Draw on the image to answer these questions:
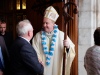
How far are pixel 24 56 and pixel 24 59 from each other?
1.2 inches

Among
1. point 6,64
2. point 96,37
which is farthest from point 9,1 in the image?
point 96,37

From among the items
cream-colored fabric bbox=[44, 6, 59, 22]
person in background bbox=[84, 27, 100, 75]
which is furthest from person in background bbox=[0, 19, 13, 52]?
person in background bbox=[84, 27, 100, 75]

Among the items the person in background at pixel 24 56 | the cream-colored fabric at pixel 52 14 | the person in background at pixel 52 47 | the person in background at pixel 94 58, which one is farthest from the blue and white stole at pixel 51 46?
the person in background at pixel 94 58

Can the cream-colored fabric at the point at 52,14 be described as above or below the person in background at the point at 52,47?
above

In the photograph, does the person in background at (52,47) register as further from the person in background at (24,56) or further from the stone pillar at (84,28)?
the person in background at (24,56)

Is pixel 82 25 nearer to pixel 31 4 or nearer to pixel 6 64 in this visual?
pixel 31 4

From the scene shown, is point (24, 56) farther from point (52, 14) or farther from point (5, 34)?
point (5, 34)

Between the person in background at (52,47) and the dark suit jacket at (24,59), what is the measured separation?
0.96m

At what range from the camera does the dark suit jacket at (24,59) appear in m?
2.61

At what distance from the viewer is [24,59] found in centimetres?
261

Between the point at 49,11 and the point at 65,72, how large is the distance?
2.83 ft

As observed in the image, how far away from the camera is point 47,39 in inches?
146

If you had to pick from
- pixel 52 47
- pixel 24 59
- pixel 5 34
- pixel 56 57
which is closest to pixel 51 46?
pixel 52 47

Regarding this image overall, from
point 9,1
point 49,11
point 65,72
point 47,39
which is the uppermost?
point 9,1
